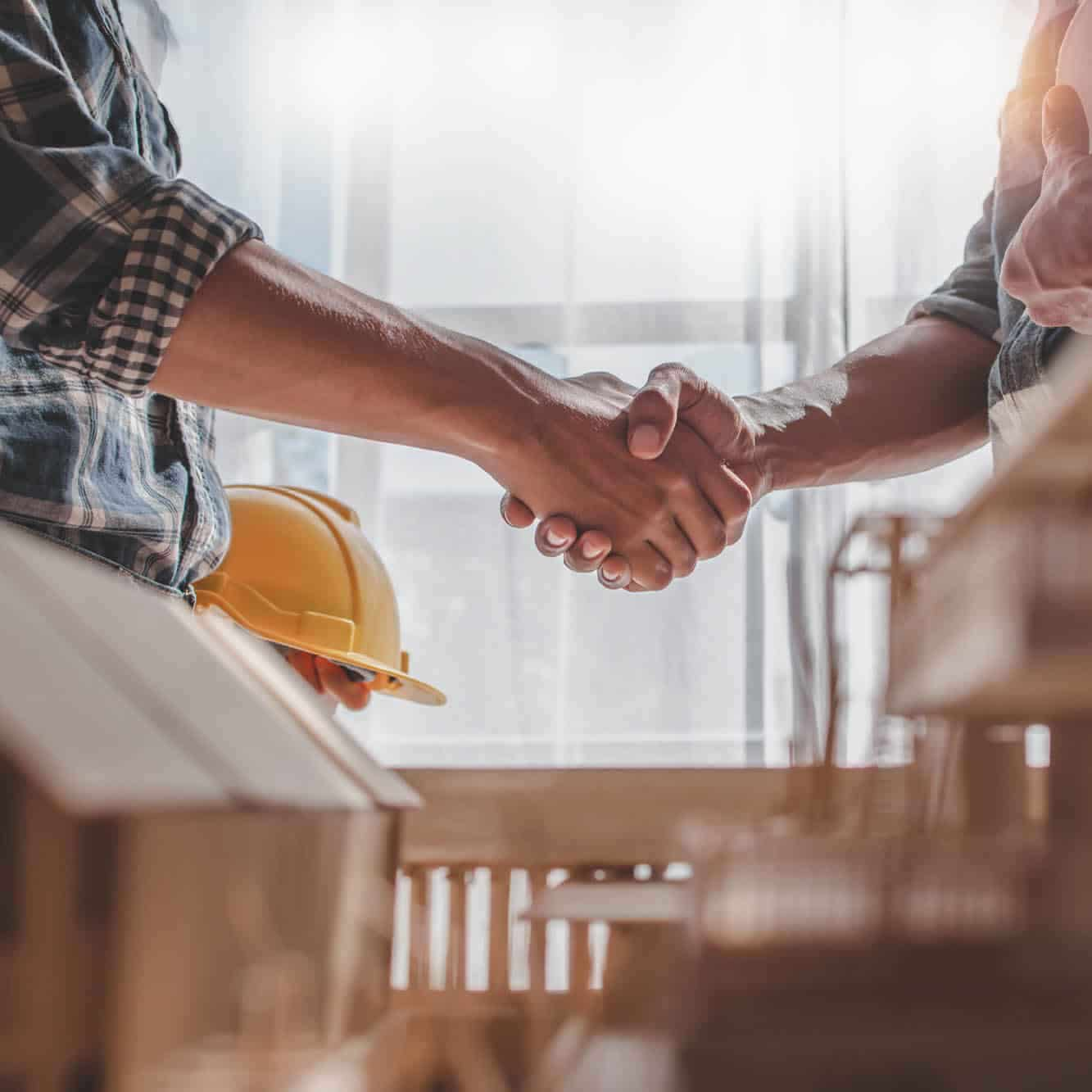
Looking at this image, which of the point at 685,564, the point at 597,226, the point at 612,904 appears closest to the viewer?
the point at 612,904

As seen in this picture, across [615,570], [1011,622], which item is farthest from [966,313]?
[1011,622]

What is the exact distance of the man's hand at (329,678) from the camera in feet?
3.38

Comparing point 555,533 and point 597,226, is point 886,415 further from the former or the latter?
point 597,226

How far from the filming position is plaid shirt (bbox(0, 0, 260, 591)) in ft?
1.80

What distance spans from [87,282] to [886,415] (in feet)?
2.05

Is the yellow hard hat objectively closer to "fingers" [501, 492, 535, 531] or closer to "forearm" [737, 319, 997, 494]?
"fingers" [501, 492, 535, 531]

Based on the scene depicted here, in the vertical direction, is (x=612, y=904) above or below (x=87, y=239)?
below

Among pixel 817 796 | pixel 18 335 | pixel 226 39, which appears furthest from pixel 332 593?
pixel 226 39

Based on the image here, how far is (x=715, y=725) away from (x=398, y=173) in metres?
0.90

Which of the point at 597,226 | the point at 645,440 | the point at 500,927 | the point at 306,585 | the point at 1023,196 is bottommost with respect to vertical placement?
the point at 500,927

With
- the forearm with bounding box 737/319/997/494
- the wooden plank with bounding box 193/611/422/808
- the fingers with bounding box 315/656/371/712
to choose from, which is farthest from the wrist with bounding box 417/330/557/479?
the wooden plank with bounding box 193/611/422/808

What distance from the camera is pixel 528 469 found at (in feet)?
2.66

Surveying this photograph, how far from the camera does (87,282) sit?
1.83 ft

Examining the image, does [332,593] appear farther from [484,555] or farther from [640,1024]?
[640,1024]
